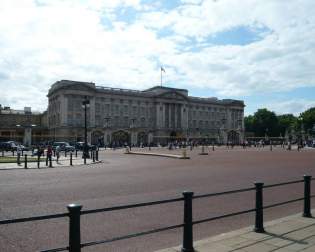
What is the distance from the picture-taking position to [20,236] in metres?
8.01

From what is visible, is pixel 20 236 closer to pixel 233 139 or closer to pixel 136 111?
pixel 136 111

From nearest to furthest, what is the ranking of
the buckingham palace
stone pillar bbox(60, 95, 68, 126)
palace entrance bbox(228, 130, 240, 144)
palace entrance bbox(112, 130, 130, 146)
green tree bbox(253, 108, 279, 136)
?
stone pillar bbox(60, 95, 68, 126) → the buckingham palace → palace entrance bbox(112, 130, 130, 146) → palace entrance bbox(228, 130, 240, 144) → green tree bbox(253, 108, 279, 136)

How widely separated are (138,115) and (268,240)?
143411 millimetres

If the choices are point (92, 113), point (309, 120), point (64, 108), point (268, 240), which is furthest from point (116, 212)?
point (309, 120)

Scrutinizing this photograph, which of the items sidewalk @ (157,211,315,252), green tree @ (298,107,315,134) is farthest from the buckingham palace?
sidewalk @ (157,211,315,252)

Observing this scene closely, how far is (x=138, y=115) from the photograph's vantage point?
150250mm

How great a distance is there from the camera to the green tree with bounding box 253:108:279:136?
188m

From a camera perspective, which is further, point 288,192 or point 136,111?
point 136,111

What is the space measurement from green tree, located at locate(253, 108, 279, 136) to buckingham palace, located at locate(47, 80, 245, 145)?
11.6m

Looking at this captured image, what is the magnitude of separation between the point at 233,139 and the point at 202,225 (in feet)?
558

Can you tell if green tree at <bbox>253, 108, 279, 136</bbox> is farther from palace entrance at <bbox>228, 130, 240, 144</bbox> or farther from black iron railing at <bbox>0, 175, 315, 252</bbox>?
black iron railing at <bbox>0, 175, 315, 252</bbox>

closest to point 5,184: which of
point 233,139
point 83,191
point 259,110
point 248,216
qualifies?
point 83,191

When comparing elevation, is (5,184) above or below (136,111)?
below

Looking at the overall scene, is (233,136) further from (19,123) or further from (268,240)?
(268,240)
